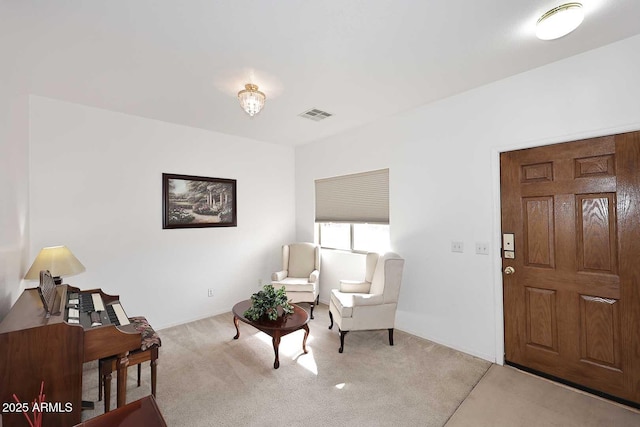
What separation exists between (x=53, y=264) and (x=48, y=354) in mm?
1218

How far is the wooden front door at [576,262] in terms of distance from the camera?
2.09 m

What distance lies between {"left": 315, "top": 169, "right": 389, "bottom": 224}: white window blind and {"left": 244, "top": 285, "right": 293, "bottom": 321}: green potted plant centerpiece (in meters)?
1.66

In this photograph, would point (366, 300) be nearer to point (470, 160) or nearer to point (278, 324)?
point (278, 324)

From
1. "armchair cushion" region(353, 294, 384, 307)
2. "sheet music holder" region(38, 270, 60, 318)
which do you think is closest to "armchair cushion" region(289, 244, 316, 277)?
"armchair cushion" region(353, 294, 384, 307)

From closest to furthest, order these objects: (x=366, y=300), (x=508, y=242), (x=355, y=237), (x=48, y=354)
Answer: (x=48, y=354), (x=508, y=242), (x=366, y=300), (x=355, y=237)

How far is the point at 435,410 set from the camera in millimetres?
2092

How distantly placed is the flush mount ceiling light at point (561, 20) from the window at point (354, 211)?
2051mm

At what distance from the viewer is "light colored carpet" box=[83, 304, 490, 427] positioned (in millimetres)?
2051

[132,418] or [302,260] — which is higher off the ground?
[302,260]

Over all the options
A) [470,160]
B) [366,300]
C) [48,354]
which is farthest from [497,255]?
[48,354]

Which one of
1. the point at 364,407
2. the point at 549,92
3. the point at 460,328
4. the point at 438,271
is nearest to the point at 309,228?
the point at 438,271

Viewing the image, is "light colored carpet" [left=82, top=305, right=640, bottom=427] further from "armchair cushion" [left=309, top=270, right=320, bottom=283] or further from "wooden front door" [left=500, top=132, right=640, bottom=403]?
"armchair cushion" [left=309, top=270, right=320, bottom=283]

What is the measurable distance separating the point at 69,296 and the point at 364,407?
2.58 meters

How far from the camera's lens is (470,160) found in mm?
2877
